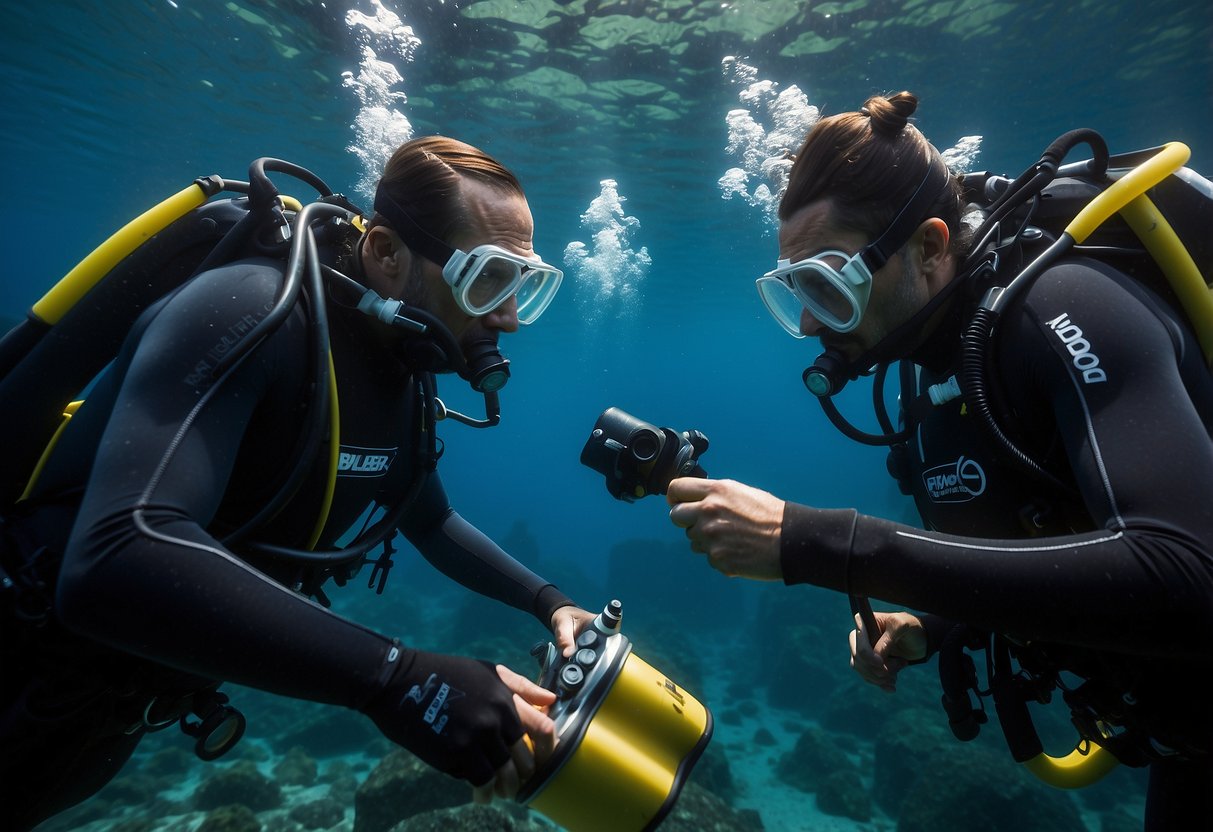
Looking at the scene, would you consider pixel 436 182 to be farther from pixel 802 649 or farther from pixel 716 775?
pixel 802 649

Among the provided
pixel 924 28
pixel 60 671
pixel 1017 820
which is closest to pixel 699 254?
pixel 924 28

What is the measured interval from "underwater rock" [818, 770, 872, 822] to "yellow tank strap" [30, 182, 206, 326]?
488 inches

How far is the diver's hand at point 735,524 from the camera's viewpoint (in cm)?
164

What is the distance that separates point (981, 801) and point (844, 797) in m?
2.50

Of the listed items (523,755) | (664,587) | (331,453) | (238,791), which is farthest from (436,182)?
(664,587)

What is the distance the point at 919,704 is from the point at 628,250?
18.7 m

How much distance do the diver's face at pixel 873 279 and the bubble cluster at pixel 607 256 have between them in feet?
52.9

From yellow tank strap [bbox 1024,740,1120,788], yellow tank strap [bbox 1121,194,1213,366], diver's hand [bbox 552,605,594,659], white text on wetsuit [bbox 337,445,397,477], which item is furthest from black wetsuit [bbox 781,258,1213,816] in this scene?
white text on wetsuit [bbox 337,445,397,477]

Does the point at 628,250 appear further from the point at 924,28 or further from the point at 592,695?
the point at 592,695

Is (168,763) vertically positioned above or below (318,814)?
below

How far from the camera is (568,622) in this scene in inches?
102

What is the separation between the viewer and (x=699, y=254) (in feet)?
77.6

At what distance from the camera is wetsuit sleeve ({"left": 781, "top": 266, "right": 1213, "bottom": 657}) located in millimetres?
1388

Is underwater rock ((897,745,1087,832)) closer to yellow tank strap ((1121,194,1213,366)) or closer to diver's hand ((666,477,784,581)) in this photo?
yellow tank strap ((1121,194,1213,366))
